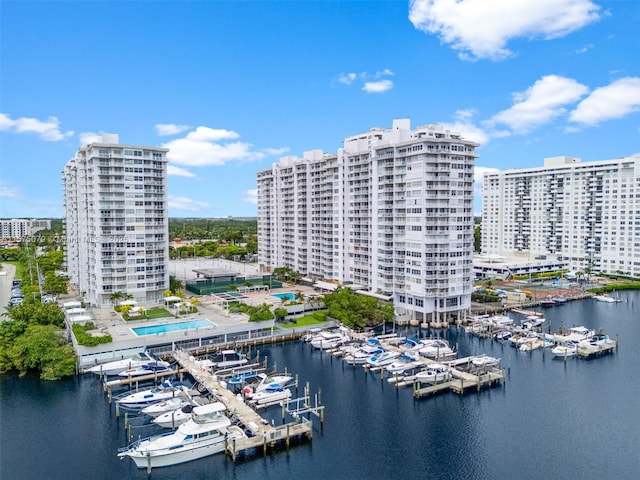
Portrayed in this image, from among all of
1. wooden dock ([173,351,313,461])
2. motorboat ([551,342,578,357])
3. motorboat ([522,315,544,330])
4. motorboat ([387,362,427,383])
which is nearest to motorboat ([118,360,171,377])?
wooden dock ([173,351,313,461])

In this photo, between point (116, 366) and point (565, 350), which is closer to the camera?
point (116, 366)

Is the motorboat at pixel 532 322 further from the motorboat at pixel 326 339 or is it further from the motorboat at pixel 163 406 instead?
the motorboat at pixel 163 406

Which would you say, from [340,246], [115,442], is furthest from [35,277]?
[115,442]

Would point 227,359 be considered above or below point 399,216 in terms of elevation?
below

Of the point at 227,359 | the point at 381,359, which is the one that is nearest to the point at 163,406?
the point at 227,359

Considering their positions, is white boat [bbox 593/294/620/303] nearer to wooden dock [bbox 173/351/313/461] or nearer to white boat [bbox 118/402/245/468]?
wooden dock [bbox 173/351/313/461]

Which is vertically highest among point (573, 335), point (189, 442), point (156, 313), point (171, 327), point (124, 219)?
point (124, 219)

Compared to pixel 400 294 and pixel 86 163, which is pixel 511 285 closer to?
pixel 400 294

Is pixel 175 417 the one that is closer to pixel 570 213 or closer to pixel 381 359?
pixel 381 359
